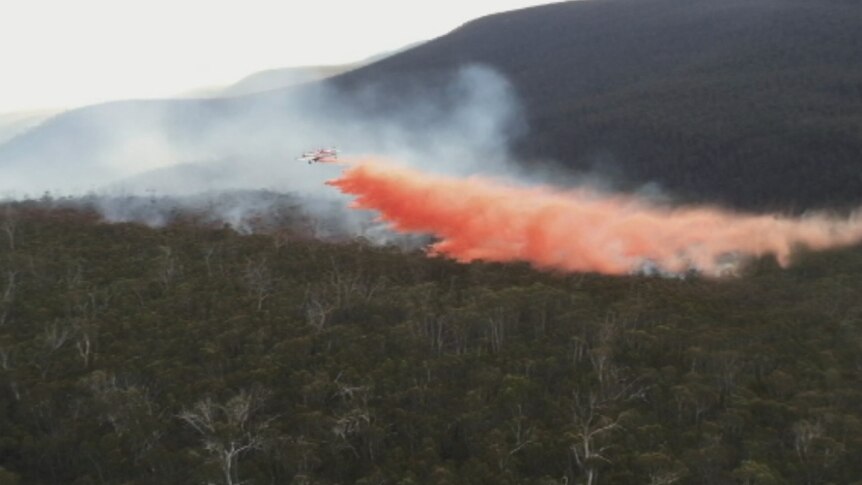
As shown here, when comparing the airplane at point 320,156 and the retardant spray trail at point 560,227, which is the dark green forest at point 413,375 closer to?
the retardant spray trail at point 560,227

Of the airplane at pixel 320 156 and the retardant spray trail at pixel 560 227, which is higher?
the airplane at pixel 320 156

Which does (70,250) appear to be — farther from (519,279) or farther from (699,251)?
(699,251)

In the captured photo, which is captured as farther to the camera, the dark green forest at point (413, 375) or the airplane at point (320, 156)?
the airplane at point (320, 156)

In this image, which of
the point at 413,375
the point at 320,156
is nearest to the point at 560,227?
the point at 320,156

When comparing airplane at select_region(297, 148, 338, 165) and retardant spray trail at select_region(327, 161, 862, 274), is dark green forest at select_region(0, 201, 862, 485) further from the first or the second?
airplane at select_region(297, 148, 338, 165)

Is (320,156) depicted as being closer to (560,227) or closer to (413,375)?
(560,227)

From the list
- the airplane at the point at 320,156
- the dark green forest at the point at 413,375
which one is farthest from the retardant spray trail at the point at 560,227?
the dark green forest at the point at 413,375

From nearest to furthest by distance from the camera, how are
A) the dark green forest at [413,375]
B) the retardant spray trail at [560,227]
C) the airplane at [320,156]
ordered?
the dark green forest at [413,375], the retardant spray trail at [560,227], the airplane at [320,156]
